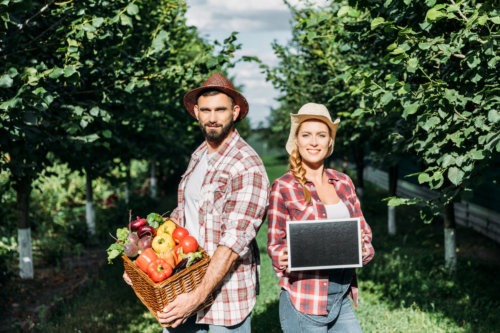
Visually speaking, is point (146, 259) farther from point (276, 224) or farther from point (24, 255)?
point (24, 255)

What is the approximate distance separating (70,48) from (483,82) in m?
3.43

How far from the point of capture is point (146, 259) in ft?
9.45

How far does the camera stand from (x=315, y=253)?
3.00 m

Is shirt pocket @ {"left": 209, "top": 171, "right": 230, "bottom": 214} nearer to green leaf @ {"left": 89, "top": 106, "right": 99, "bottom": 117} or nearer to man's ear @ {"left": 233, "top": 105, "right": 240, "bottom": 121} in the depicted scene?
man's ear @ {"left": 233, "top": 105, "right": 240, "bottom": 121}

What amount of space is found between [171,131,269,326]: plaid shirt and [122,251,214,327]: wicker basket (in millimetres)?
143

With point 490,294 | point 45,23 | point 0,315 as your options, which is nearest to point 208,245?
point 45,23

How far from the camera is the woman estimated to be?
3.14 m

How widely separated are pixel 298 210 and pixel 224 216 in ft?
1.42

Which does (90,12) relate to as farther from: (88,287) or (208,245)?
(88,287)

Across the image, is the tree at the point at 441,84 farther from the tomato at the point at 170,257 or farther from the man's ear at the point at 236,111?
the tomato at the point at 170,257

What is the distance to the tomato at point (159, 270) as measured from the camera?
281cm

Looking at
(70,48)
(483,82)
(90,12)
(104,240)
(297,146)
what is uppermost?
(90,12)

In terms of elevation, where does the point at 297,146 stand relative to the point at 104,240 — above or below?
above

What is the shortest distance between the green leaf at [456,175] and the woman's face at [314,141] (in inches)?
57.9
